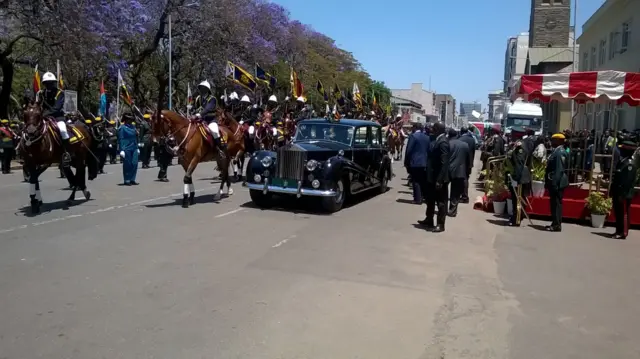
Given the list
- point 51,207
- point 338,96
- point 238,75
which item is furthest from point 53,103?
point 338,96

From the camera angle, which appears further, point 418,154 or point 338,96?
point 338,96

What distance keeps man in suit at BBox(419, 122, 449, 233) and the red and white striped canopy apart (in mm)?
2295

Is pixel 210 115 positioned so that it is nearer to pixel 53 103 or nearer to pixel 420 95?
pixel 53 103

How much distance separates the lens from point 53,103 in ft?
37.4

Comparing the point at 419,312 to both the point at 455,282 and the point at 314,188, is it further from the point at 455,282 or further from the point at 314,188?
the point at 314,188

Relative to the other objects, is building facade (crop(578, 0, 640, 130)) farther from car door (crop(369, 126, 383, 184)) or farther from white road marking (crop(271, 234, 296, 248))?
white road marking (crop(271, 234, 296, 248))

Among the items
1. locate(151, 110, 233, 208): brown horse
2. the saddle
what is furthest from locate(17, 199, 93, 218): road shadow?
locate(151, 110, 233, 208): brown horse

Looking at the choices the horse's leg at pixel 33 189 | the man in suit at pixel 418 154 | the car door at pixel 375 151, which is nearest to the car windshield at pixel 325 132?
the car door at pixel 375 151

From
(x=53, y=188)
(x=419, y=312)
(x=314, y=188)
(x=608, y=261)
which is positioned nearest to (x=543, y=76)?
(x=608, y=261)

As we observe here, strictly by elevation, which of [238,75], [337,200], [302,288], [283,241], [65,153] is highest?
[238,75]

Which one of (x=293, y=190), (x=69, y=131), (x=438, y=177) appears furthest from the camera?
(x=69, y=131)

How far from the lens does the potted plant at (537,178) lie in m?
12.3

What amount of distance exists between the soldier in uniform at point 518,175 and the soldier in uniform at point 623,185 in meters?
1.56

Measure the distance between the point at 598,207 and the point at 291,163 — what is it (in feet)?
20.6
